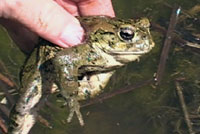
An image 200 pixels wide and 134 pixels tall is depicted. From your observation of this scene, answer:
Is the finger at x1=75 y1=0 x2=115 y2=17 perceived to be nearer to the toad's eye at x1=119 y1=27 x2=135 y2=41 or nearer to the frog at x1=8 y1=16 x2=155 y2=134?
the frog at x1=8 y1=16 x2=155 y2=134

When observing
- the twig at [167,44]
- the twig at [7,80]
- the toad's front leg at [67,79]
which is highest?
the toad's front leg at [67,79]

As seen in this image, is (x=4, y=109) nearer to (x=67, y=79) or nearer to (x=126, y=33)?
(x=67, y=79)

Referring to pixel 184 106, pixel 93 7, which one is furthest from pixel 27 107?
pixel 184 106

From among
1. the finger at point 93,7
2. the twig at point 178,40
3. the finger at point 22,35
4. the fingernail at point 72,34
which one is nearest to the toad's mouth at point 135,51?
the fingernail at point 72,34

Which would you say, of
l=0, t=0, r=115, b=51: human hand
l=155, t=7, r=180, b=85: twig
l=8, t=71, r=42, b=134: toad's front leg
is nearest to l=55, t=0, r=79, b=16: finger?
l=0, t=0, r=115, b=51: human hand

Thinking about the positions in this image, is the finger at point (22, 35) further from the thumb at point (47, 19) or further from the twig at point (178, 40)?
the twig at point (178, 40)

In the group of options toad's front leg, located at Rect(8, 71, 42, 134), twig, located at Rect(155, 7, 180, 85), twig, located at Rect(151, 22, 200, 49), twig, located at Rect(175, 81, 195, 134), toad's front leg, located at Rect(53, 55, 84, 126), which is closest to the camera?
toad's front leg, located at Rect(53, 55, 84, 126)
